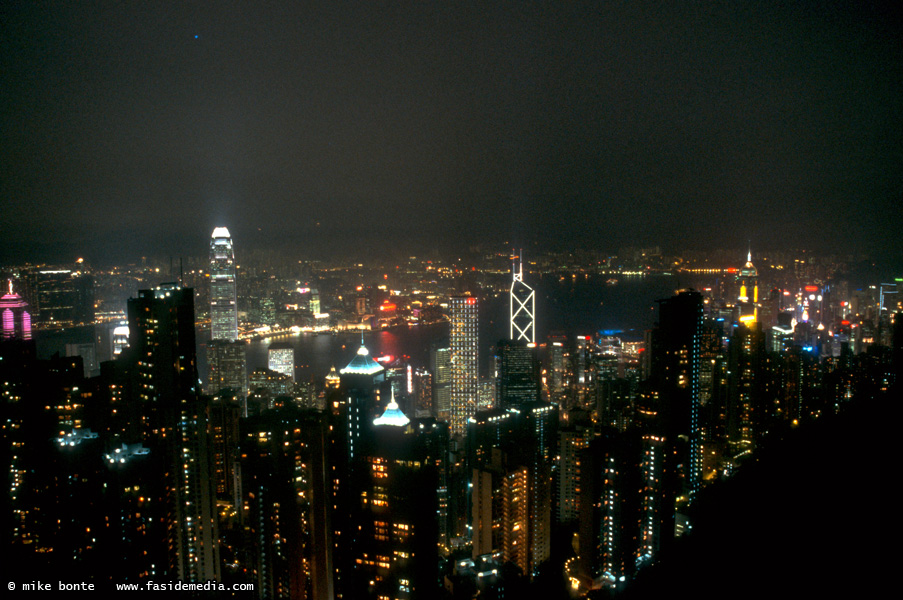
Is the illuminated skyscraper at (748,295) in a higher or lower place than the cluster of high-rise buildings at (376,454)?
higher

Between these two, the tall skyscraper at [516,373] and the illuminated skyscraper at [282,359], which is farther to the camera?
the illuminated skyscraper at [282,359]

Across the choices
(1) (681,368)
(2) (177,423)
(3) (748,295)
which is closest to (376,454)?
(2) (177,423)

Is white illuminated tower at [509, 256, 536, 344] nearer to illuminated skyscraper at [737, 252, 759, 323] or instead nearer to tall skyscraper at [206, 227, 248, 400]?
illuminated skyscraper at [737, 252, 759, 323]

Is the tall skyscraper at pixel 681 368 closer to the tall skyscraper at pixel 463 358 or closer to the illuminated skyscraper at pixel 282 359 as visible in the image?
the tall skyscraper at pixel 463 358

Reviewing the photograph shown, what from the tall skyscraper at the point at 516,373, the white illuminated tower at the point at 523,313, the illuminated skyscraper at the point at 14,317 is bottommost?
the tall skyscraper at the point at 516,373

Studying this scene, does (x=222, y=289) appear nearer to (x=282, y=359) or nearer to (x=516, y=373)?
(x=282, y=359)

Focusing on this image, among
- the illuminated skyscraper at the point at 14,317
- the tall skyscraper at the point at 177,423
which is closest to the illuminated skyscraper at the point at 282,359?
the tall skyscraper at the point at 177,423
